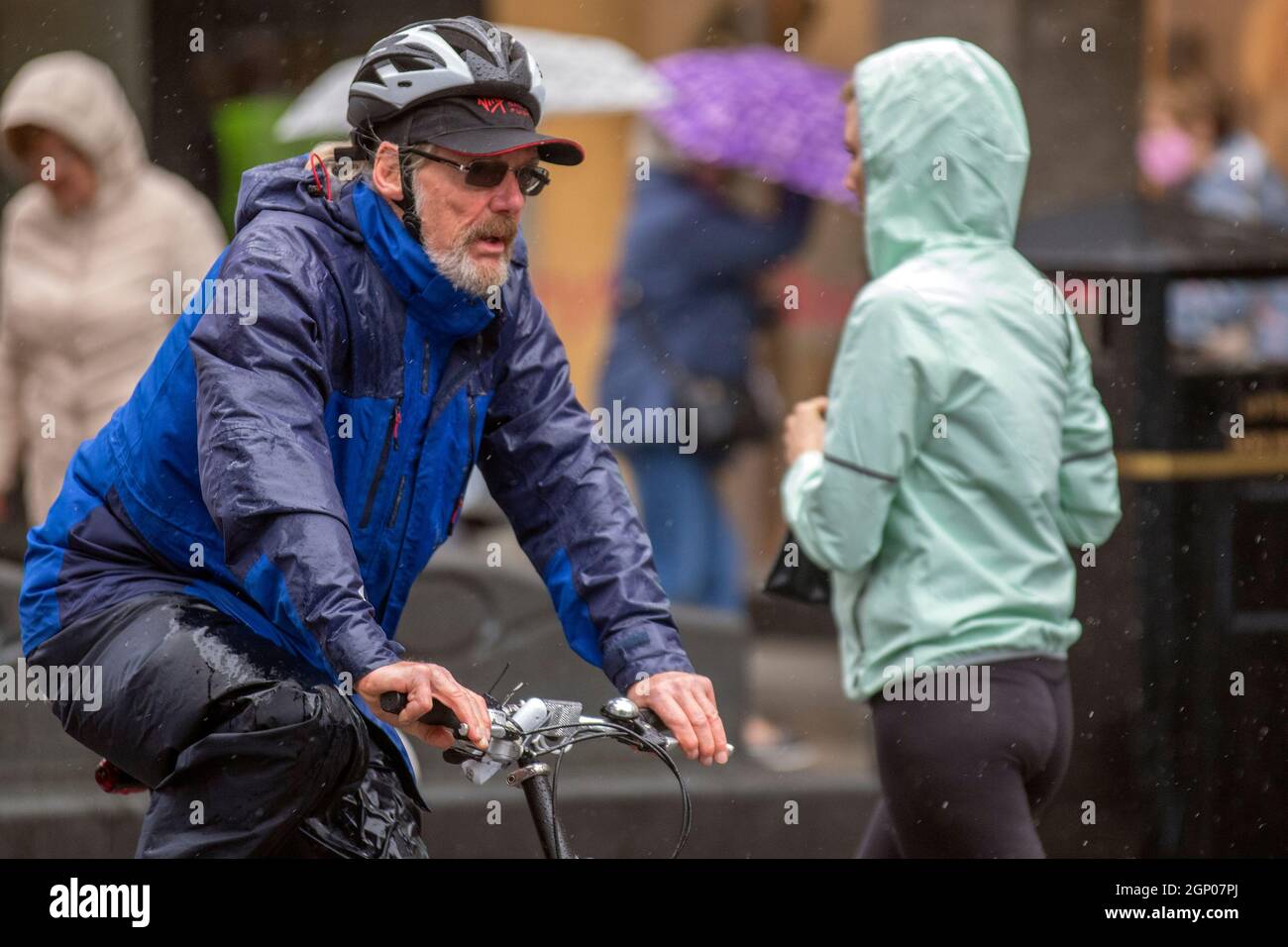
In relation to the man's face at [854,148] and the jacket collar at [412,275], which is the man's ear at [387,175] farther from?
the man's face at [854,148]

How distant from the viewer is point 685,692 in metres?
3.48

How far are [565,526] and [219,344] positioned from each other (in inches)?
28.9

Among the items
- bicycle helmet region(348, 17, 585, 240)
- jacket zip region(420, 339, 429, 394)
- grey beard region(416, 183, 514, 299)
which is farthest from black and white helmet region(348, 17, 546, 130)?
jacket zip region(420, 339, 429, 394)

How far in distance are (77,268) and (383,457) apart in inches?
138

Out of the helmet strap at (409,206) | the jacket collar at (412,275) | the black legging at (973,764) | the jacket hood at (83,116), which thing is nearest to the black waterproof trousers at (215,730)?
the jacket collar at (412,275)

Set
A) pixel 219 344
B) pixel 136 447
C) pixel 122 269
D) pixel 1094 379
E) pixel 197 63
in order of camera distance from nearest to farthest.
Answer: pixel 219 344 < pixel 136 447 < pixel 1094 379 < pixel 122 269 < pixel 197 63

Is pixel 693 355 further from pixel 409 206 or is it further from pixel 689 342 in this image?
pixel 409 206

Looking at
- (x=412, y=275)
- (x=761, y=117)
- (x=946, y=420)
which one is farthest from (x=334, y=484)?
(x=761, y=117)

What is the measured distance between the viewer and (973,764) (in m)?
4.26

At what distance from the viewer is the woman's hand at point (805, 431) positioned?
468cm

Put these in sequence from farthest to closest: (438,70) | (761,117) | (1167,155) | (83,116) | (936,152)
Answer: (1167,155)
(761,117)
(83,116)
(936,152)
(438,70)

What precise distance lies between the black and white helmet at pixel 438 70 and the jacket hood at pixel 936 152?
120 cm
